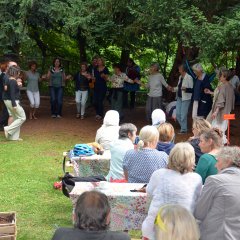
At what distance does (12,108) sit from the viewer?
41.5ft

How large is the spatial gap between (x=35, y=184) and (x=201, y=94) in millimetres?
5277

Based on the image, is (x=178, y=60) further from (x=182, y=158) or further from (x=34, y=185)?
(x=182, y=158)

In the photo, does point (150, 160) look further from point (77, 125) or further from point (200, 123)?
point (77, 125)

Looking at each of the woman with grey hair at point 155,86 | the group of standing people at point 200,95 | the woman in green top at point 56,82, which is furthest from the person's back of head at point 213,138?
the woman in green top at point 56,82

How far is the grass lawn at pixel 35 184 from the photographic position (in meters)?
7.26

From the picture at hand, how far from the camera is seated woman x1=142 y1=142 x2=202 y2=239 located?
505 cm

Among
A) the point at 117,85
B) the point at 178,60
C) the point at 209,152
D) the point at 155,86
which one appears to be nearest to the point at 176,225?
the point at 209,152

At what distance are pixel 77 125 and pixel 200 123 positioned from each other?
28.0ft

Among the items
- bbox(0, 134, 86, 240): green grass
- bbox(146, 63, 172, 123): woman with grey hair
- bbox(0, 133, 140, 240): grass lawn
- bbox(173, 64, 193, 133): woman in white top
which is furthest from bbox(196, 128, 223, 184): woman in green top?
bbox(146, 63, 172, 123): woman with grey hair

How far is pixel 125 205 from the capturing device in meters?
5.87

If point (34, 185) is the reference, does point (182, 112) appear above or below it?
above

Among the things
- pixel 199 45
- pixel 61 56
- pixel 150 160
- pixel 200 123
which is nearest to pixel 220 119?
pixel 199 45

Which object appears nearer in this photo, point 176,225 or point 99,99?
point 176,225

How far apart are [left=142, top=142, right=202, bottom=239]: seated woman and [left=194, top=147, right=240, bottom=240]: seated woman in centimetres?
46
